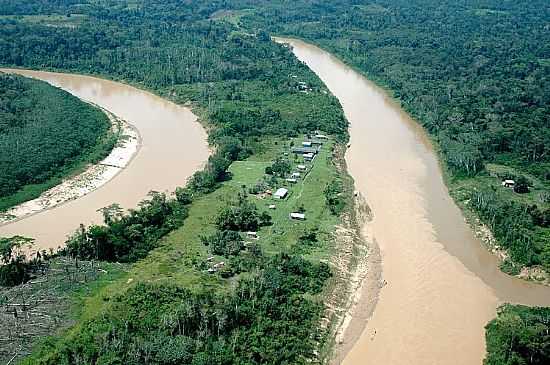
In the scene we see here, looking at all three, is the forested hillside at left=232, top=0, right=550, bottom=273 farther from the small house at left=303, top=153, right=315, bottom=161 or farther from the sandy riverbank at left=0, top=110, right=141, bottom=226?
the sandy riverbank at left=0, top=110, right=141, bottom=226

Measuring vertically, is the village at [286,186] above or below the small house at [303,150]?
below

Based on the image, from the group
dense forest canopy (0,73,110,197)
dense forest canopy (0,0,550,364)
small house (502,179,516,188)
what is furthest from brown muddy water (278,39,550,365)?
dense forest canopy (0,73,110,197)

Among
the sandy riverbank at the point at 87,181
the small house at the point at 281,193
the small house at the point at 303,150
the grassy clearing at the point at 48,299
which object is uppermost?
the small house at the point at 303,150

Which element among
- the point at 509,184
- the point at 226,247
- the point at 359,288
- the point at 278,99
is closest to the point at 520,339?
the point at 359,288

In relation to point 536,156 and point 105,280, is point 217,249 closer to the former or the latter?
point 105,280

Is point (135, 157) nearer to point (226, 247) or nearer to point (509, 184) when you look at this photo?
point (226, 247)

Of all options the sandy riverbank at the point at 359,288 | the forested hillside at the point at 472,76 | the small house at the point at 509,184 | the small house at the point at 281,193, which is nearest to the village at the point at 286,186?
the small house at the point at 281,193

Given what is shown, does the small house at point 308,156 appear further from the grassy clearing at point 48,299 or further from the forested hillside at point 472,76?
Answer: the grassy clearing at point 48,299
